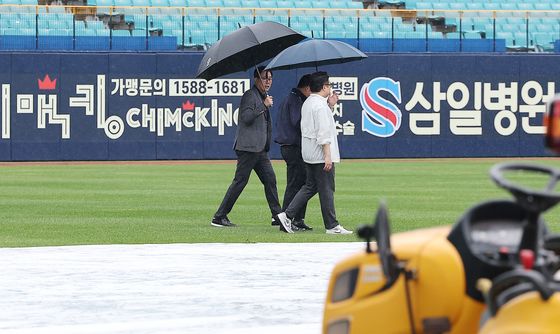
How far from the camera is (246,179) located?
1608 centimetres

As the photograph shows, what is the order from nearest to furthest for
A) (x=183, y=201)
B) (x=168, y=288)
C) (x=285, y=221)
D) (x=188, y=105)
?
(x=168, y=288) → (x=285, y=221) → (x=183, y=201) → (x=188, y=105)

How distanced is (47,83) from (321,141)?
2163 cm

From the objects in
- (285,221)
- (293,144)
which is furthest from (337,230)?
(293,144)

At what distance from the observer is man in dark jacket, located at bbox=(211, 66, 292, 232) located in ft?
52.4

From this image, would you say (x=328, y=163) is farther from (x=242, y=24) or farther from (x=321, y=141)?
(x=242, y=24)

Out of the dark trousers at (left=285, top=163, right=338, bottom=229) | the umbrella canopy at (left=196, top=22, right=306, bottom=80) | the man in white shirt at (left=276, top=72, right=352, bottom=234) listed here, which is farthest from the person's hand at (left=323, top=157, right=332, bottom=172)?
the umbrella canopy at (left=196, top=22, right=306, bottom=80)

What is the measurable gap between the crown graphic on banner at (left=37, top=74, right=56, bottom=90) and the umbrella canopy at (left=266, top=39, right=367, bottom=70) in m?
18.7

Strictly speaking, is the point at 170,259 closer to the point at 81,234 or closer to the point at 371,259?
the point at 81,234

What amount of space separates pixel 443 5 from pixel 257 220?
2528 centimetres

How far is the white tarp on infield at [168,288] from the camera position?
8.26 meters

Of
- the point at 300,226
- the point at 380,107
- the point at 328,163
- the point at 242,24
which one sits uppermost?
the point at 242,24

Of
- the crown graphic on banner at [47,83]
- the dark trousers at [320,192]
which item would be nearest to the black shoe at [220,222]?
the dark trousers at [320,192]

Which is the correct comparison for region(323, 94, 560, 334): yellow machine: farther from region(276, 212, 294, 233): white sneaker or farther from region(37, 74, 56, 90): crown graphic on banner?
region(37, 74, 56, 90): crown graphic on banner

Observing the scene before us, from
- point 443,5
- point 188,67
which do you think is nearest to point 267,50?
point 188,67
